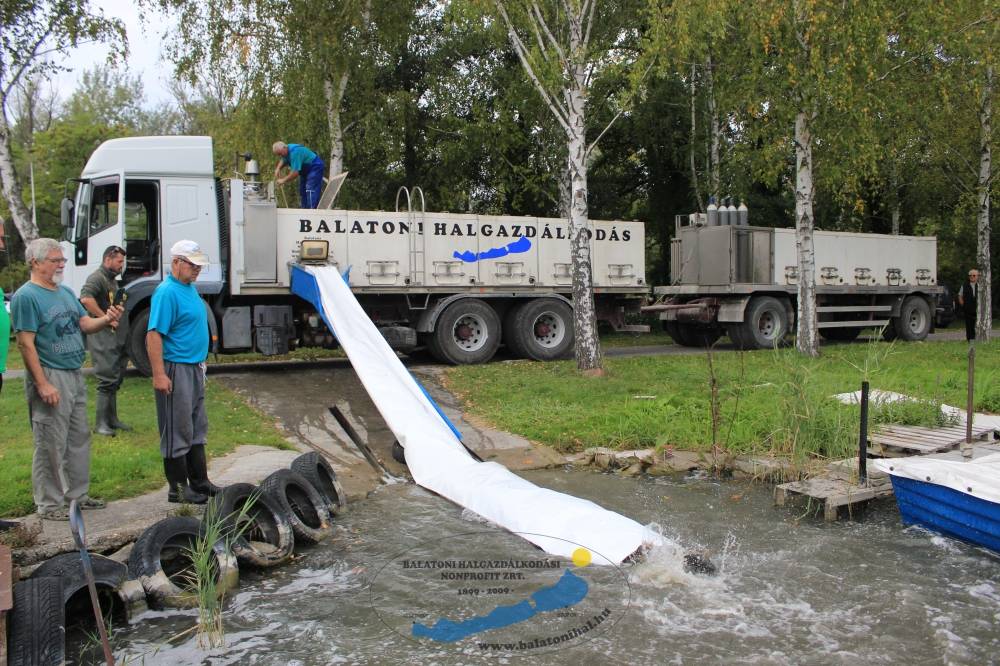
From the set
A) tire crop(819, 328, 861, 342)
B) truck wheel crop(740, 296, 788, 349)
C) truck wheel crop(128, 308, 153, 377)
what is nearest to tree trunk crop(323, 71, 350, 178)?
truck wheel crop(128, 308, 153, 377)

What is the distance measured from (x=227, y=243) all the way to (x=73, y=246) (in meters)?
2.10

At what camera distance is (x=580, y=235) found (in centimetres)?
1234

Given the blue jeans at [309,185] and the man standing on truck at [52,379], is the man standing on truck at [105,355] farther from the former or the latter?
the blue jeans at [309,185]

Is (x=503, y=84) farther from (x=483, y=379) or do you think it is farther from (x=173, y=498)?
(x=173, y=498)

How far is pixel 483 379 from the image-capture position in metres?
12.3

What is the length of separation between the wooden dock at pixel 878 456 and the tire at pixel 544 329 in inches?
266

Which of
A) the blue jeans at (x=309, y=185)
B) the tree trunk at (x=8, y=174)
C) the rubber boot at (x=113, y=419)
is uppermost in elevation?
the tree trunk at (x=8, y=174)

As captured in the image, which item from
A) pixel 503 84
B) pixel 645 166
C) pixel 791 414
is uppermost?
pixel 503 84

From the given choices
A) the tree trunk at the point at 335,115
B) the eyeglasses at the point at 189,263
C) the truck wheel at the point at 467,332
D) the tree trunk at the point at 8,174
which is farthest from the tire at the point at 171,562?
the tree trunk at the point at 335,115

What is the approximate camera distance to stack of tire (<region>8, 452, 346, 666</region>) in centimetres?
393

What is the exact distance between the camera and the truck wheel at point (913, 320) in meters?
19.6

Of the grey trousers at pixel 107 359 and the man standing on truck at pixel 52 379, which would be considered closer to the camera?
the man standing on truck at pixel 52 379

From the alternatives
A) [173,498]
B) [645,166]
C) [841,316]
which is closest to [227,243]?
[173,498]

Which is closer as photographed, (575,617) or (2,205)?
(575,617)
